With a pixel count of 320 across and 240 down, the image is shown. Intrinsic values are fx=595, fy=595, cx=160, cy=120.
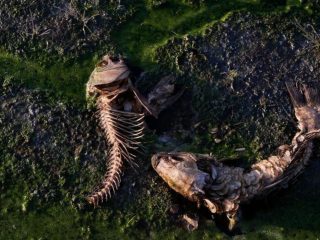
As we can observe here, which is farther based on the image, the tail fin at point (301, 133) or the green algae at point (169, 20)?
the green algae at point (169, 20)

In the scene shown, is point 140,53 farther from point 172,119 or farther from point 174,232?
point 174,232

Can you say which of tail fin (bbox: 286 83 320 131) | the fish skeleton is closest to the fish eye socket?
the fish skeleton

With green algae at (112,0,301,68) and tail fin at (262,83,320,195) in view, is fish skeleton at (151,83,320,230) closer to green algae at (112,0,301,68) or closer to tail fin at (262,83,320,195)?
tail fin at (262,83,320,195)

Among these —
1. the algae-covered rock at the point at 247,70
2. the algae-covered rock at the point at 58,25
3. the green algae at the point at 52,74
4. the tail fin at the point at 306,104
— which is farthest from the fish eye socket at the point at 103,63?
the tail fin at the point at 306,104

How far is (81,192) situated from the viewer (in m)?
7.86

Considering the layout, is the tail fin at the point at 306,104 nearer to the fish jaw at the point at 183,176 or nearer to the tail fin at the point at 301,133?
the tail fin at the point at 301,133

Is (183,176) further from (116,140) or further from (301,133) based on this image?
(301,133)

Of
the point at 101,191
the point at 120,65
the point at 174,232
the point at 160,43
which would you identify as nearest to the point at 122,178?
the point at 101,191

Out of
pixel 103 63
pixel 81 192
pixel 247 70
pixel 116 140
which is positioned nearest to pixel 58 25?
pixel 103 63

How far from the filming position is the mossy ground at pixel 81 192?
771cm

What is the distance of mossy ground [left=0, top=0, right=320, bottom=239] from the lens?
304 inches

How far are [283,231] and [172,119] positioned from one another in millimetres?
2093

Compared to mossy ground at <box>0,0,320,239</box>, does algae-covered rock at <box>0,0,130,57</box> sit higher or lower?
higher

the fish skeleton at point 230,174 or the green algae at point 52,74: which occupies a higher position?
the green algae at point 52,74
